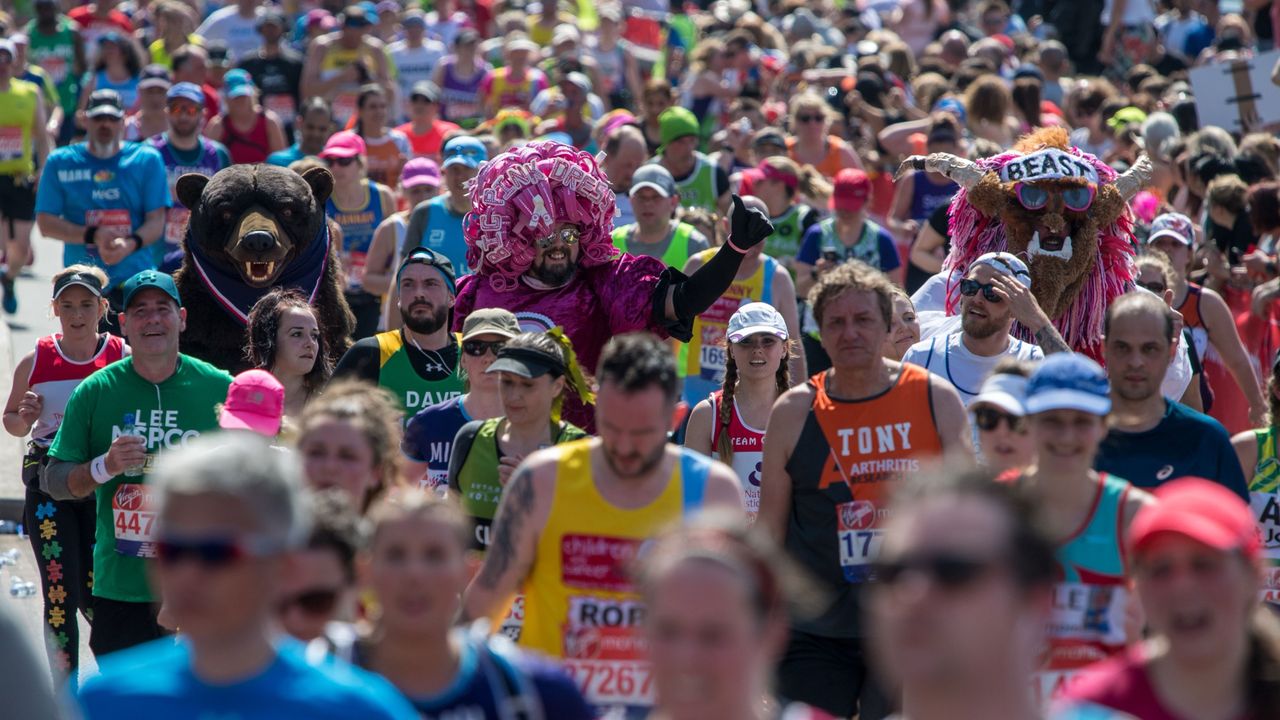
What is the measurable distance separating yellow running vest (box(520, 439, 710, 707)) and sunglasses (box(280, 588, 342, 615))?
0.89 m

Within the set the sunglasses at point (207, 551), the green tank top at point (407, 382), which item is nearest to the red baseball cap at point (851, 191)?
the green tank top at point (407, 382)

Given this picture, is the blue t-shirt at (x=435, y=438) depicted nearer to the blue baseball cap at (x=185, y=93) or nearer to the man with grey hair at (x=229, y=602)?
the man with grey hair at (x=229, y=602)

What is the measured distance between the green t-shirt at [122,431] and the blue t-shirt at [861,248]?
15.7 ft

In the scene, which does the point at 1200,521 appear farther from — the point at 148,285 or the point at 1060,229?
the point at 1060,229

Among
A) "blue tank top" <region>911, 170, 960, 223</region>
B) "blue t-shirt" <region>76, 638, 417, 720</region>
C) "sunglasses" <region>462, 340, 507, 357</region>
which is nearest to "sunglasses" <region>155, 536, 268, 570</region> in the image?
"blue t-shirt" <region>76, 638, 417, 720</region>

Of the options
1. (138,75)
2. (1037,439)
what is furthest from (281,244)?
(138,75)

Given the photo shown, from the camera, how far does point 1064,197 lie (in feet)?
25.2

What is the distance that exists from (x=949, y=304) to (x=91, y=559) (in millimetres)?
3570

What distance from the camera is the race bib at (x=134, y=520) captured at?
640 cm

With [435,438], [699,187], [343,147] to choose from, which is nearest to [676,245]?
[699,187]

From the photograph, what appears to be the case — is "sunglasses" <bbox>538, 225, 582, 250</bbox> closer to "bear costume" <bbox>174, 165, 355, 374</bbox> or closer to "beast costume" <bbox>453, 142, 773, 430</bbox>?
"beast costume" <bbox>453, 142, 773, 430</bbox>

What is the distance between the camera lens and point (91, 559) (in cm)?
725

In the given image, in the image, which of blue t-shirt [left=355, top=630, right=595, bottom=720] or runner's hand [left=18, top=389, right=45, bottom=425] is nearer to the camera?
blue t-shirt [left=355, top=630, right=595, bottom=720]

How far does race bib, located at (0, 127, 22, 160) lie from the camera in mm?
13633
